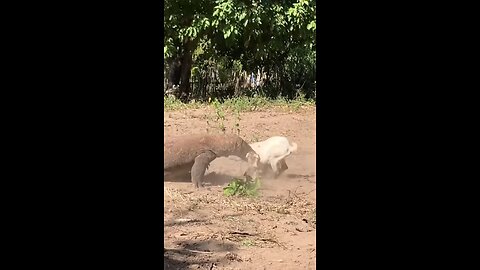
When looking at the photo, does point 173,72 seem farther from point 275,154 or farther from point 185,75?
point 275,154

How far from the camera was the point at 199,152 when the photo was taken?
4797 millimetres

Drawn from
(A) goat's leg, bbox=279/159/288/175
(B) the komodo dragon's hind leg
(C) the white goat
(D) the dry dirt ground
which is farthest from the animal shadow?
(A) goat's leg, bbox=279/159/288/175

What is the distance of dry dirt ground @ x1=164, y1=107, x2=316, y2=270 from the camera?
10.1 ft

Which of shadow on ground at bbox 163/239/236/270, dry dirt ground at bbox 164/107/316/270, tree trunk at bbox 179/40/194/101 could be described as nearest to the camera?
shadow on ground at bbox 163/239/236/270

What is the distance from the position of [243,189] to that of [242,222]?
25.3 inches

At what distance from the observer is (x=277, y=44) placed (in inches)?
343

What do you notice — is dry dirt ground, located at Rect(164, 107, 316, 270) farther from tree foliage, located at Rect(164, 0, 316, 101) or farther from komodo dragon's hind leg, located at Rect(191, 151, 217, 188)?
tree foliage, located at Rect(164, 0, 316, 101)

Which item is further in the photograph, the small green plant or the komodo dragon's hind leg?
the komodo dragon's hind leg

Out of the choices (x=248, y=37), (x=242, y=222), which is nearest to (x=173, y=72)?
(x=248, y=37)

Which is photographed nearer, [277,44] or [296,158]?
[296,158]

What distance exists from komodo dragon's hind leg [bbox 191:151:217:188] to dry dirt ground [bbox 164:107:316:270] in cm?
7
